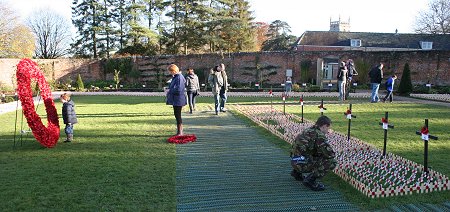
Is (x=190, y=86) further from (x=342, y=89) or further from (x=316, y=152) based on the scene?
(x=316, y=152)

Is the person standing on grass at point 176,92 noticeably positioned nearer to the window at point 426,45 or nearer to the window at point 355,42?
the window at point 355,42

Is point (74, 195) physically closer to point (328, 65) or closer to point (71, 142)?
point (71, 142)

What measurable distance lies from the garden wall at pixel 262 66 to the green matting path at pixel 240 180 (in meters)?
19.0

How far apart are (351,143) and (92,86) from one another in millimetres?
25951

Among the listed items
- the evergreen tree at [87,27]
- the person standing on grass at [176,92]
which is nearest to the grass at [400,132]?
the person standing on grass at [176,92]

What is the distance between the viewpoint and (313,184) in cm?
501

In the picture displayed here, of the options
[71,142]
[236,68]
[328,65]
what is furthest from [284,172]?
[236,68]

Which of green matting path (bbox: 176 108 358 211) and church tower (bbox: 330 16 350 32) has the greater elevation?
church tower (bbox: 330 16 350 32)

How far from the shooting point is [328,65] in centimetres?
2581

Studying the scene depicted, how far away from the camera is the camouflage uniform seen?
494 cm

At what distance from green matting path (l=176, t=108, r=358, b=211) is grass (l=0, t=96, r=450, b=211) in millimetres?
214

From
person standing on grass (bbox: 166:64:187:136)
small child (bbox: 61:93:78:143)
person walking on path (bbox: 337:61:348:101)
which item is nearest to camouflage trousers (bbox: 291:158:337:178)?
person standing on grass (bbox: 166:64:187:136)

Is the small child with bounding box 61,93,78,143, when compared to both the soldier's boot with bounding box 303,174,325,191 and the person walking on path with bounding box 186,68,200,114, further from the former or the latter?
the soldier's boot with bounding box 303,174,325,191

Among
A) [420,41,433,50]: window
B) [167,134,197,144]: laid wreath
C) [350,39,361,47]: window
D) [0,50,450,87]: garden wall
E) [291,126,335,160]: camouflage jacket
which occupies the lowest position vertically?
[167,134,197,144]: laid wreath
